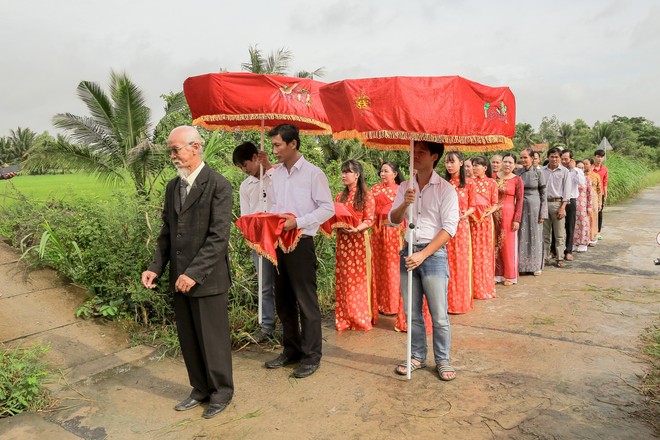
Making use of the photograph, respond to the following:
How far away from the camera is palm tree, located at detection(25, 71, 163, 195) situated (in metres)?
10.8

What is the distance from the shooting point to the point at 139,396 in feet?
12.4

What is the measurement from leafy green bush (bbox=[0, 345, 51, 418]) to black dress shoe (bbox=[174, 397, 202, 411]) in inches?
36.7

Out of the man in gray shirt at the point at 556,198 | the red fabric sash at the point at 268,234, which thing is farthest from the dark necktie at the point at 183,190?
the man in gray shirt at the point at 556,198

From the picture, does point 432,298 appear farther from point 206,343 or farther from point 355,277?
point 206,343

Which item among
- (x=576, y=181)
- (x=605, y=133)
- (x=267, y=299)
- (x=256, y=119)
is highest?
(x=605, y=133)

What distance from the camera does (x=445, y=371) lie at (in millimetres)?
3875

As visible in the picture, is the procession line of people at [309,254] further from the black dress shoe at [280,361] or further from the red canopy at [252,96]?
the red canopy at [252,96]

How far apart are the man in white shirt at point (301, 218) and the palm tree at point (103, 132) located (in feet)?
23.9

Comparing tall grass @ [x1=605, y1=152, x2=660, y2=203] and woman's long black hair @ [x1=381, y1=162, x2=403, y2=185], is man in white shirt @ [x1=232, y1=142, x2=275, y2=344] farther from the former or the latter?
tall grass @ [x1=605, y1=152, x2=660, y2=203]

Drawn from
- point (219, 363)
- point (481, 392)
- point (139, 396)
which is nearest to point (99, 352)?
point (139, 396)

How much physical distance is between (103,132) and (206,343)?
932cm

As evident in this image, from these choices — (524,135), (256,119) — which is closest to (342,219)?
(256,119)

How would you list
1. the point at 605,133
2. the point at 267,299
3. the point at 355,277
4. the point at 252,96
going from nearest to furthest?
the point at 252,96
the point at 267,299
the point at 355,277
the point at 605,133

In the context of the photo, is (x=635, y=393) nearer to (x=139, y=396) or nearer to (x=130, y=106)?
(x=139, y=396)
